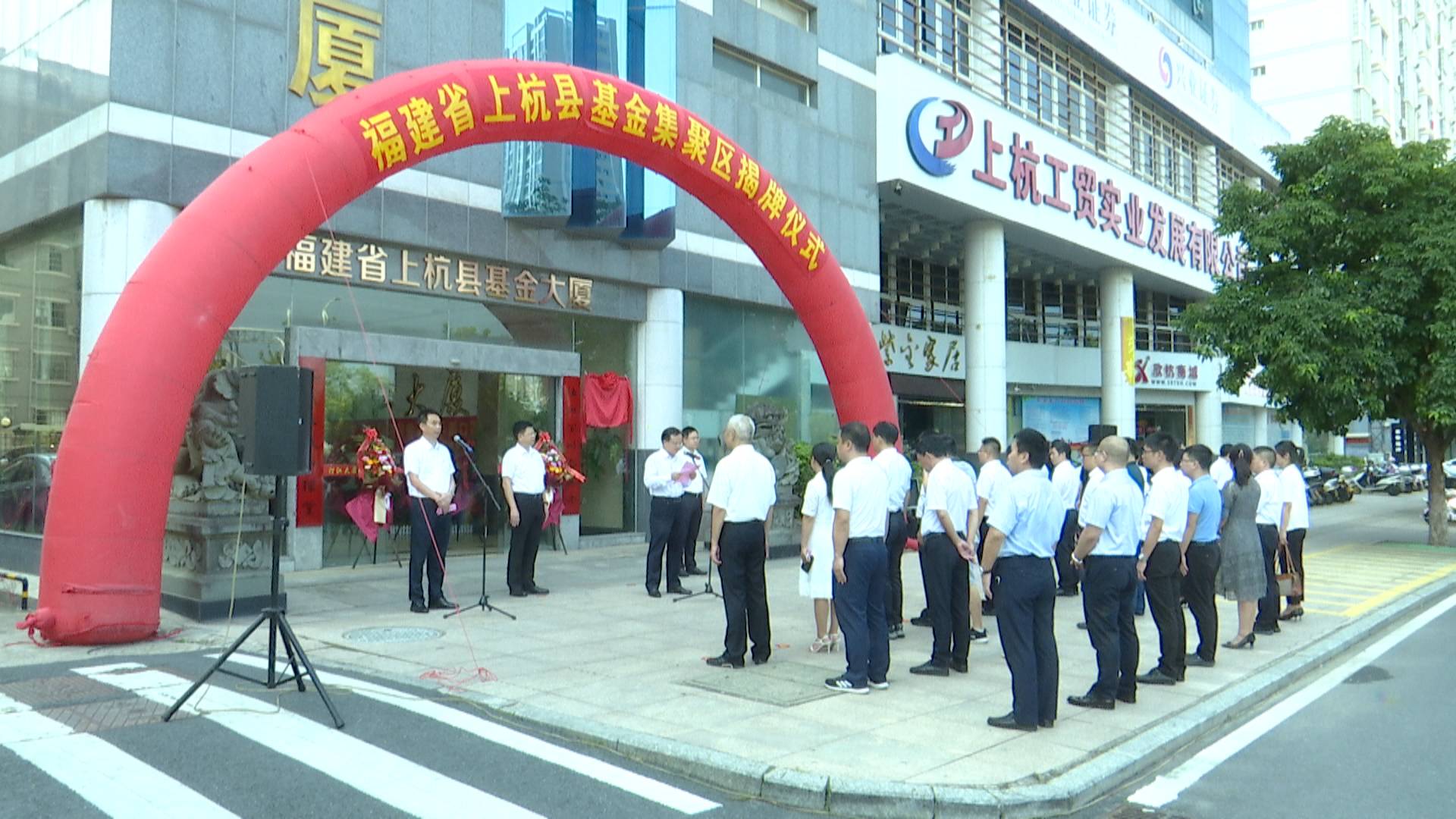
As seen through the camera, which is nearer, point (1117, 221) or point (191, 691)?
point (191, 691)

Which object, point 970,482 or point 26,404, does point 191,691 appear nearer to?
point 970,482

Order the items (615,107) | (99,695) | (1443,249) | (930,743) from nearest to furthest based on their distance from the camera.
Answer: (930,743) → (99,695) → (615,107) → (1443,249)

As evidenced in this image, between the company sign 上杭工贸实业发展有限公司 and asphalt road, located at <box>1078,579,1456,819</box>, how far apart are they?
49.1ft

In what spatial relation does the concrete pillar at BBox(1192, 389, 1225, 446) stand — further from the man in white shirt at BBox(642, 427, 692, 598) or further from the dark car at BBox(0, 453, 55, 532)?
the dark car at BBox(0, 453, 55, 532)

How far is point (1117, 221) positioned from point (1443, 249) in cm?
1093

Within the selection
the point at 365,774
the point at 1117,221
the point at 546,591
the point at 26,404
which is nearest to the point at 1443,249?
the point at 1117,221

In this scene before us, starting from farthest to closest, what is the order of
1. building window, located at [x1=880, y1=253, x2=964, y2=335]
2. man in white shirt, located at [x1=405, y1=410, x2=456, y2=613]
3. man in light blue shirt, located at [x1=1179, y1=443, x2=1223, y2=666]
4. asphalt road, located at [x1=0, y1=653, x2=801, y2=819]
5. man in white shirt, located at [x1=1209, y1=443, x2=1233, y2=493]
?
building window, located at [x1=880, y1=253, x2=964, y2=335] < man in white shirt, located at [x1=1209, y1=443, x2=1233, y2=493] < man in white shirt, located at [x1=405, y1=410, x2=456, y2=613] < man in light blue shirt, located at [x1=1179, y1=443, x2=1223, y2=666] < asphalt road, located at [x1=0, y1=653, x2=801, y2=819]

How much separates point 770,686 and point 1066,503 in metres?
4.75

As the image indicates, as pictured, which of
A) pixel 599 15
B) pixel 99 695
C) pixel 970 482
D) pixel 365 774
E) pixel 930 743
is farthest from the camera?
pixel 599 15

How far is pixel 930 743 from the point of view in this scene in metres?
5.81

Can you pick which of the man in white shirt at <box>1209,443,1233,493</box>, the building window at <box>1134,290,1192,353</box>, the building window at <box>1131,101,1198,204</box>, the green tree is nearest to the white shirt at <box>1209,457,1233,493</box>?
the man in white shirt at <box>1209,443,1233,493</box>

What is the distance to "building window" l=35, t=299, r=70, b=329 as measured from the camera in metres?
11.6

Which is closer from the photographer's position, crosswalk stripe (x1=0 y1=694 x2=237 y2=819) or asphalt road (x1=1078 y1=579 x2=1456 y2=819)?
crosswalk stripe (x1=0 y1=694 x2=237 y2=819)

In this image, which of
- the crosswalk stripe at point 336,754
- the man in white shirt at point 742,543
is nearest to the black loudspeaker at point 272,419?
the crosswalk stripe at point 336,754
